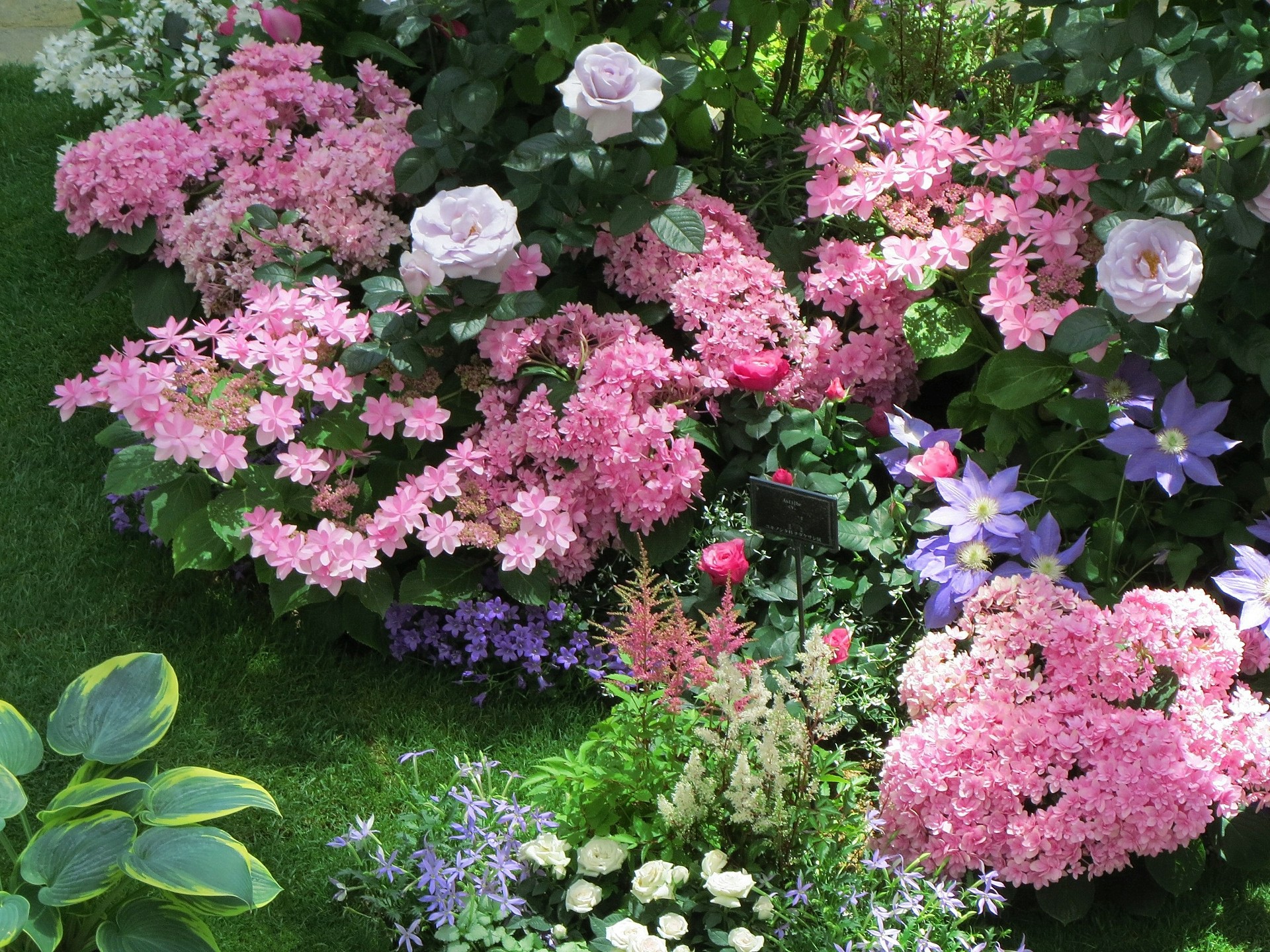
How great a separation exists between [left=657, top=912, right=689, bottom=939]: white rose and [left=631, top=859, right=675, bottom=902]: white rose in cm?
4

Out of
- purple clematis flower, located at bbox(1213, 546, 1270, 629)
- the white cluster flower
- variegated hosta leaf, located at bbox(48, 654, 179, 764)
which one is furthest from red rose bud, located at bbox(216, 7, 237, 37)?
purple clematis flower, located at bbox(1213, 546, 1270, 629)

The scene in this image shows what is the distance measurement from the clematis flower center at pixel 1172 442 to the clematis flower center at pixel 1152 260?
34cm

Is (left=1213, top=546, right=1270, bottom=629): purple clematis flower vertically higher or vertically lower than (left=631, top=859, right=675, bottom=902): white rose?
higher

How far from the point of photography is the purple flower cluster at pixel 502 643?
9.31ft

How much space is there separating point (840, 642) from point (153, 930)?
139 cm

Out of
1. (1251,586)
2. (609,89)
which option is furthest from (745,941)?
(609,89)

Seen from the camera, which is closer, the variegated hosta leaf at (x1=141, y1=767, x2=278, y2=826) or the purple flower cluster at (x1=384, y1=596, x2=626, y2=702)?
the variegated hosta leaf at (x1=141, y1=767, x2=278, y2=826)

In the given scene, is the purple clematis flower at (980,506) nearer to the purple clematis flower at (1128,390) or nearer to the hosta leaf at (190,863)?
the purple clematis flower at (1128,390)

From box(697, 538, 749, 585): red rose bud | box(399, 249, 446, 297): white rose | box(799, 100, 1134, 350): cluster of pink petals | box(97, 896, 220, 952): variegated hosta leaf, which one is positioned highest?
box(799, 100, 1134, 350): cluster of pink petals

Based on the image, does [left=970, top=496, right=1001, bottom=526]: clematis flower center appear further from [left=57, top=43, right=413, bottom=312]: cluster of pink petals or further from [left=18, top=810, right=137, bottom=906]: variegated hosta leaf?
[left=18, top=810, right=137, bottom=906]: variegated hosta leaf

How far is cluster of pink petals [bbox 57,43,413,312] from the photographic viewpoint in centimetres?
310

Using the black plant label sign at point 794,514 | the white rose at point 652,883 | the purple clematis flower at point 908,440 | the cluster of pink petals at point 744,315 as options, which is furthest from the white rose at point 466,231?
the white rose at point 652,883

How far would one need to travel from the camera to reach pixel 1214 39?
8.18ft

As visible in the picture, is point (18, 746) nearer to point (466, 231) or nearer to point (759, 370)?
point (466, 231)
